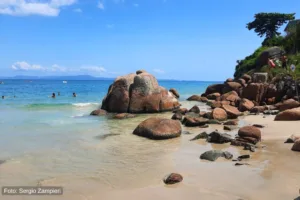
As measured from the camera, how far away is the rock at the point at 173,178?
620cm

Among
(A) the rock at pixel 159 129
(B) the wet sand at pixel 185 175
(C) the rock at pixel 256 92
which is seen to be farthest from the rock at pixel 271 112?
(A) the rock at pixel 159 129

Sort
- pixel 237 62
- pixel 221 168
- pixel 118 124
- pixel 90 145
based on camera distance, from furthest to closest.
Result: 1. pixel 237 62
2. pixel 118 124
3. pixel 90 145
4. pixel 221 168

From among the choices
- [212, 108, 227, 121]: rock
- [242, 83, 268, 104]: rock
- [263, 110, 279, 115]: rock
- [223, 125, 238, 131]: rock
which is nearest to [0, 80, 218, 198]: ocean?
[223, 125, 238, 131]: rock

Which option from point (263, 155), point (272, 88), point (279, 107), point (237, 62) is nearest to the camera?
point (263, 155)

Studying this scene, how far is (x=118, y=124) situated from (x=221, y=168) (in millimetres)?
7728

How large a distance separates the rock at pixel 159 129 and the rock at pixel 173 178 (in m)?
4.05

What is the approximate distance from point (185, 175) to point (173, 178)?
48cm

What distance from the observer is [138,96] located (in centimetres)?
1842

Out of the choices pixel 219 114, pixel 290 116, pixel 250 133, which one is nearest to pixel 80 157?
pixel 250 133

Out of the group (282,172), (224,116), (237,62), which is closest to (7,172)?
(282,172)

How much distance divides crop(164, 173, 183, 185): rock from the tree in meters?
43.0

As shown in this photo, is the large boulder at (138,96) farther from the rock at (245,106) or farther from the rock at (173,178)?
the rock at (173,178)

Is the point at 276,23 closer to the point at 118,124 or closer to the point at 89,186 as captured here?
the point at 118,124

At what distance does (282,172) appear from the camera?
6531mm
